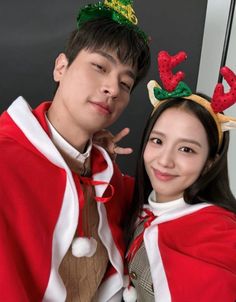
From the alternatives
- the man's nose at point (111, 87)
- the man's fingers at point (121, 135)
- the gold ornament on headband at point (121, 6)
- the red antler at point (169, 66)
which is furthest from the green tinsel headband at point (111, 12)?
the man's fingers at point (121, 135)

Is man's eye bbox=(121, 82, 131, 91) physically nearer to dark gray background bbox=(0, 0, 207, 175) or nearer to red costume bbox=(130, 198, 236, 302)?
red costume bbox=(130, 198, 236, 302)

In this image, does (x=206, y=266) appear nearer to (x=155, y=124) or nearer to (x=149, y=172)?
(x=149, y=172)

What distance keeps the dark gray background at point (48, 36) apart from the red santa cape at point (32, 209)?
2.92 feet

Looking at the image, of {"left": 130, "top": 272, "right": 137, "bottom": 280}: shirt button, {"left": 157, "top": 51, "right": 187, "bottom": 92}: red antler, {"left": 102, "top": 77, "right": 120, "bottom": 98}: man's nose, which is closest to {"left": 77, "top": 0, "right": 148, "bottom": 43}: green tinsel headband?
{"left": 157, "top": 51, "right": 187, "bottom": 92}: red antler

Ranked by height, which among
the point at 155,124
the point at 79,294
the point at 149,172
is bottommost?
the point at 79,294

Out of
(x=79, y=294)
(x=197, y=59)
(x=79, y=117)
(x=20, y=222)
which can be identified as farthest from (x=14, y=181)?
(x=197, y=59)

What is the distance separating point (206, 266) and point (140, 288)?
9.5 inches

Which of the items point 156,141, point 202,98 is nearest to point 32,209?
point 156,141

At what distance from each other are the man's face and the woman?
7.0 inches

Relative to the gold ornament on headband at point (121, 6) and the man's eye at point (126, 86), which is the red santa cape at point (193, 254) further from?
the gold ornament on headband at point (121, 6)

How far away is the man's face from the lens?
100 cm

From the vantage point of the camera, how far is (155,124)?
1.16 meters

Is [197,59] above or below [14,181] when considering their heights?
above

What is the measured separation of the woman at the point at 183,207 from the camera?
2.97 feet
